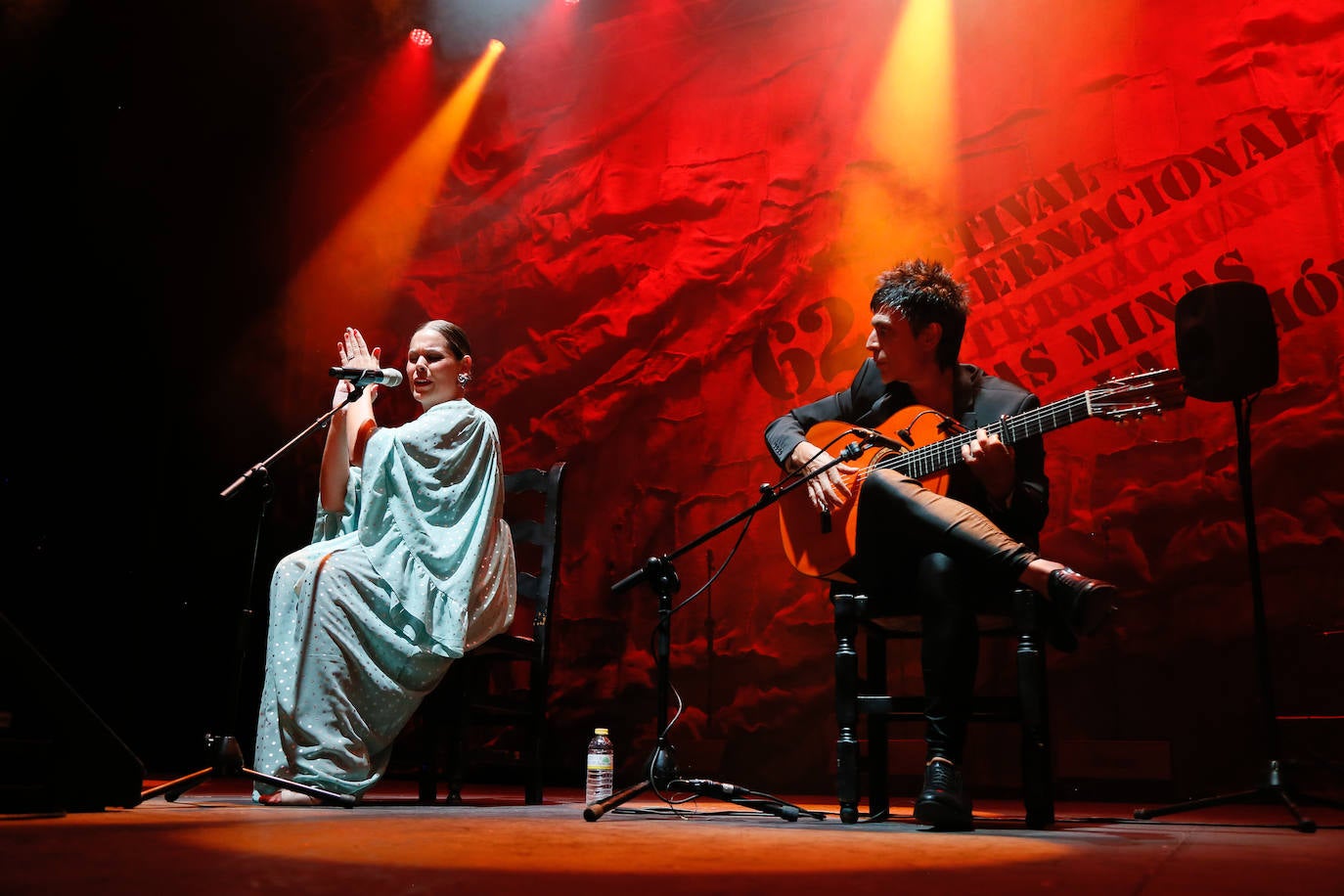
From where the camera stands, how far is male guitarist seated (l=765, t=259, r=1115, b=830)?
2211 millimetres

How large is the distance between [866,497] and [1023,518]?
0.40 metres

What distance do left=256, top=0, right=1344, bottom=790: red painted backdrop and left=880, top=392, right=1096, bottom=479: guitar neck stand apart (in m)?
1.32

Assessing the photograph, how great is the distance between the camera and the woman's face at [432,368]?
3398 millimetres

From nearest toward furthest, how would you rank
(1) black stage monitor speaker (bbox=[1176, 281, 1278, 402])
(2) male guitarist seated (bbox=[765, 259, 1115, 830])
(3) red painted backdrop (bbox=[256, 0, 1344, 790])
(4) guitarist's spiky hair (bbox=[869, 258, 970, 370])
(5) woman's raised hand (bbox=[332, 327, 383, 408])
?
(2) male guitarist seated (bbox=[765, 259, 1115, 830])
(1) black stage monitor speaker (bbox=[1176, 281, 1278, 402])
(4) guitarist's spiky hair (bbox=[869, 258, 970, 370])
(5) woman's raised hand (bbox=[332, 327, 383, 408])
(3) red painted backdrop (bbox=[256, 0, 1344, 790])

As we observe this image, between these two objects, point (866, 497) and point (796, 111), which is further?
point (796, 111)

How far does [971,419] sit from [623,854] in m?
1.54

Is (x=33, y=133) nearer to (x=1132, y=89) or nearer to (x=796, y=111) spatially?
(x=796, y=111)

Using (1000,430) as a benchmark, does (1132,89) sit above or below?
above

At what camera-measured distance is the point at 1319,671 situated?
3316mm

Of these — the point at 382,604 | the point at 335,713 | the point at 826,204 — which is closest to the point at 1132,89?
the point at 826,204

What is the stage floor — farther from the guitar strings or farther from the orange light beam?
the orange light beam

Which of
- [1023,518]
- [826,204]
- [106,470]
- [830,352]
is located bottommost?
[1023,518]

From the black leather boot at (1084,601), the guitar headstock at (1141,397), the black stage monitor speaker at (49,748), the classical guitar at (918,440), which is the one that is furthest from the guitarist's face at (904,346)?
the black stage monitor speaker at (49,748)

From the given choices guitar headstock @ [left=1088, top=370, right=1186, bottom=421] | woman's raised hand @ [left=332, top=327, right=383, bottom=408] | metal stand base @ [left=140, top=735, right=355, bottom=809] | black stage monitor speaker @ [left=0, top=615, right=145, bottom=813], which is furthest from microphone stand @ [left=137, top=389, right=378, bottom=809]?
guitar headstock @ [left=1088, top=370, right=1186, bottom=421]
